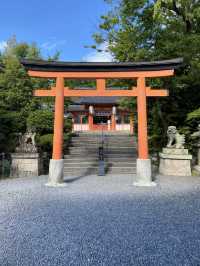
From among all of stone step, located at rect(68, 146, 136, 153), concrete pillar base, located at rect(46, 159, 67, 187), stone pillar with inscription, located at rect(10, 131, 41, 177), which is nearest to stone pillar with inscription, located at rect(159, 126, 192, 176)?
stone step, located at rect(68, 146, 136, 153)

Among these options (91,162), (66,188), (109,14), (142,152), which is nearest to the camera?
(66,188)

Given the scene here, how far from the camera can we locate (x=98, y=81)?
920 centimetres

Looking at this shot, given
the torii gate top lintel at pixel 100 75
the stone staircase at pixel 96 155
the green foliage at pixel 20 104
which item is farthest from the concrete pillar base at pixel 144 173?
the green foliage at pixel 20 104

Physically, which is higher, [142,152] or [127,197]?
[142,152]

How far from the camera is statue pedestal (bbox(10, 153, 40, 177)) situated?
10969 millimetres

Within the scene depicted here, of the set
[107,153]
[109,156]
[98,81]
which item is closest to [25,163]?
[109,156]

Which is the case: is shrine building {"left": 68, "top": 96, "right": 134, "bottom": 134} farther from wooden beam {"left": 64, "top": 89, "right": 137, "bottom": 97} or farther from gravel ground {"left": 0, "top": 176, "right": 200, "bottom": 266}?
gravel ground {"left": 0, "top": 176, "right": 200, "bottom": 266}

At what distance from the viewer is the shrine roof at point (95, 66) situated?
8.82m

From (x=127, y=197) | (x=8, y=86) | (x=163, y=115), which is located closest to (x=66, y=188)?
(x=127, y=197)

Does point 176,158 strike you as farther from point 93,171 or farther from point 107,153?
point 107,153

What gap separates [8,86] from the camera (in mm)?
19062

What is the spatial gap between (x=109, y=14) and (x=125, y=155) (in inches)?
336

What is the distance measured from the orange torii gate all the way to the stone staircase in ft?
9.32

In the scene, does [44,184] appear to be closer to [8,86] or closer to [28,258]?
[28,258]
